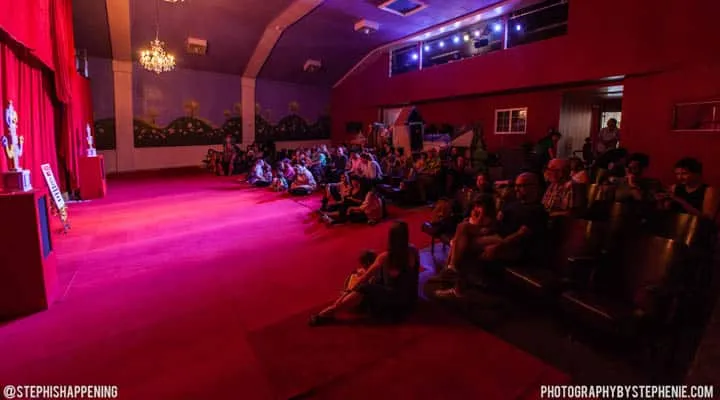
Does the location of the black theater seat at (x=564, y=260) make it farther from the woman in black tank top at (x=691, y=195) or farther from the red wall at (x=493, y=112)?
the red wall at (x=493, y=112)

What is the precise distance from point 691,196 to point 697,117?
3621mm

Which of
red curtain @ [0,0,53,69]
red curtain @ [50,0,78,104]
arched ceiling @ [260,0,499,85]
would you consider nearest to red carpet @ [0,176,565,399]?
red curtain @ [0,0,53,69]

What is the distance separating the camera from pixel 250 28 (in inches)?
472

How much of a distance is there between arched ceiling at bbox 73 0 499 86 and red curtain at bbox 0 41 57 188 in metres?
4.10

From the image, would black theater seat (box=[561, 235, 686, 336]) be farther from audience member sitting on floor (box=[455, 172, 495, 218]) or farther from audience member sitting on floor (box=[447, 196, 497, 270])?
audience member sitting on floor (box=[455, 172, 495, 218])

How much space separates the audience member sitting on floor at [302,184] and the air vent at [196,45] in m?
5.83

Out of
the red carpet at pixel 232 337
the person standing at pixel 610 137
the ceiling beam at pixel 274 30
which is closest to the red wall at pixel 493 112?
the person standing at pixel 610 137

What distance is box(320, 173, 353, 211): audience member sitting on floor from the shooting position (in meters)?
6.99

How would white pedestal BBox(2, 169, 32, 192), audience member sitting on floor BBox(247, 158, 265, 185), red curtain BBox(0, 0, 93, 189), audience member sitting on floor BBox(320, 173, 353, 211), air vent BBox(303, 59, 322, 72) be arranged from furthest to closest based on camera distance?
air vent BBox(303, 59, 322, 72) < audience member sitting on floor BBox(247, 158, 265, 185) < audience member sitting on floor BBox(320, 173, 353, 211) < red curtain BBox(0, 0, 93, 189) < white pedestal BBox(2, 169, 32, 192)

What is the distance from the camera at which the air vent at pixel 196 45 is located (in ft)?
39.2

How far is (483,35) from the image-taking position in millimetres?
10641

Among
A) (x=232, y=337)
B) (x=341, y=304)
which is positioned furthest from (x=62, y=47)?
(x=341, y=304)

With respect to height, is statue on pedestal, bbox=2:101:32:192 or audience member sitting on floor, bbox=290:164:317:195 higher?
statue on pedestal, bbox=2:101:32:192

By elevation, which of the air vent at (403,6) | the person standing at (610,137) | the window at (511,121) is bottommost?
the person standing at (610,137)
